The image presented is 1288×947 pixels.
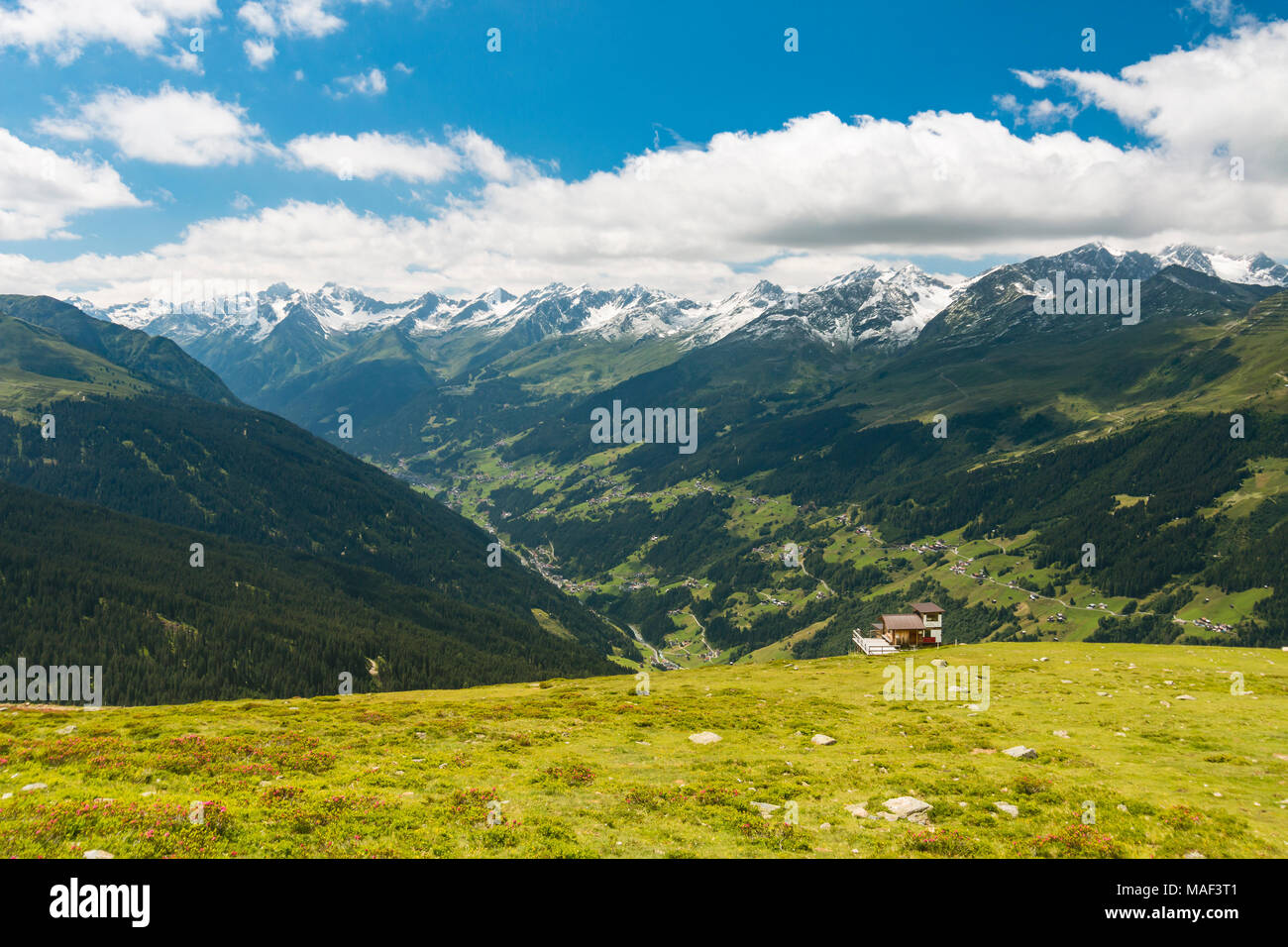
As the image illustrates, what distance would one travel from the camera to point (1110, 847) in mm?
19516

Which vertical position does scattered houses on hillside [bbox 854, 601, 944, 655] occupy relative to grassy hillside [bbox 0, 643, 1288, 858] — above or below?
below

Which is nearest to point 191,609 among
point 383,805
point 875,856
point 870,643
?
point 870,643

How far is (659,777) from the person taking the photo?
29.1m

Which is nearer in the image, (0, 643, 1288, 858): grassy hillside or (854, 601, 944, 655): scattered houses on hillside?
(0, 643, 1288, 858): grassy hillside

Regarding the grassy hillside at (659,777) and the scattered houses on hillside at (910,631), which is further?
the scattered houses on hillside at (910,631)

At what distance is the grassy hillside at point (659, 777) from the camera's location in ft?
65.1

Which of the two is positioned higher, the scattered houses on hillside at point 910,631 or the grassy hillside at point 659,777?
the grassy hillside at point 659,777

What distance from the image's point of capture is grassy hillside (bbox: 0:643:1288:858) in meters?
19.8
